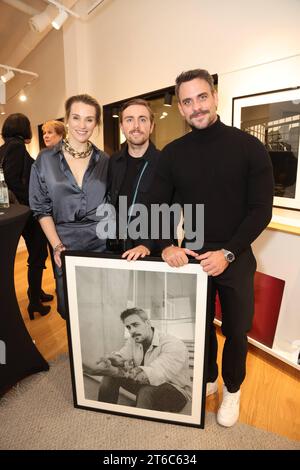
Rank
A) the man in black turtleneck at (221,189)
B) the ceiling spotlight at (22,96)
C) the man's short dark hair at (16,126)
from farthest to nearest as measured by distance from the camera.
Result: the ceiling spotlight at (22,96) → the man's short dark hair at (16,126) → the man in black turtleneck at (221,189)

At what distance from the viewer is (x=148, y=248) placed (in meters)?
1.47

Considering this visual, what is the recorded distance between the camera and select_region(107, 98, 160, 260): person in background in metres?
1.53

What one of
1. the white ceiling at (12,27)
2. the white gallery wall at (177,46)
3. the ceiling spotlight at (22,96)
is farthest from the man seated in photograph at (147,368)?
the ceiling spotlight at (22,96)

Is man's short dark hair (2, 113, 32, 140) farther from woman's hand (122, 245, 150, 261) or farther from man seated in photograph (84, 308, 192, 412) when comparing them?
man seated in photograph (84, 308, 192, 412)

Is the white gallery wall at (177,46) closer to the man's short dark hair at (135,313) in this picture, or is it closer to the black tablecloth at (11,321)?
the man's short dark hair at (135,313)

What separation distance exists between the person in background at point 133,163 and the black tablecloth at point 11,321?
1.65 ft

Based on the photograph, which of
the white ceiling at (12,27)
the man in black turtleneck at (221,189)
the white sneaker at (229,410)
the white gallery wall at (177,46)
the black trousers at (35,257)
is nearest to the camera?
the man in black turtleneck at (221,189)

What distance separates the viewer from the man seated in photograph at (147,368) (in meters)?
1.40

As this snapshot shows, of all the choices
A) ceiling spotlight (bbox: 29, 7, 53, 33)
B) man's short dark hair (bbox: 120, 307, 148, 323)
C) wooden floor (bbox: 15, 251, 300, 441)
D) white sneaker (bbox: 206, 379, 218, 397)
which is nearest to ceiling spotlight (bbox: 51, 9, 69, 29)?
ceiling spotlight (bbox: 29, 7, 53, 33)

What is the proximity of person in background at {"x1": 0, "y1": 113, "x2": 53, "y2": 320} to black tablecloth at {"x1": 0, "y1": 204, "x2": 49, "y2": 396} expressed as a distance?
2.77 ft

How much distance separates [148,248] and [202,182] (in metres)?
0.41

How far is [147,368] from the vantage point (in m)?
1.44

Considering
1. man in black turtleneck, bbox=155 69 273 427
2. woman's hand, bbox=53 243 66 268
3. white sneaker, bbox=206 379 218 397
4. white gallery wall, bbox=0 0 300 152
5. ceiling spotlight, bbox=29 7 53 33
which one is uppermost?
ceiling spotlight, bbox=29 7 53 33

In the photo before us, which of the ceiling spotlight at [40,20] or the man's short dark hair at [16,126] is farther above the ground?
the ceiling spotlight at [40,20]
